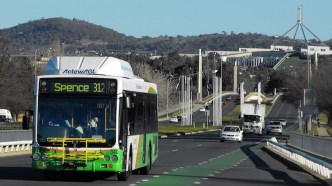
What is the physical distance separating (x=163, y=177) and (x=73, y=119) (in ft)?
14.8

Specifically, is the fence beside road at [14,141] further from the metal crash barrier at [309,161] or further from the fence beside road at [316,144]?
the fence beside road at [316,144]

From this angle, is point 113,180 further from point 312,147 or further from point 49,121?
point 312,147

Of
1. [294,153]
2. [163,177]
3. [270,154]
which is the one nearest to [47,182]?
[163,177]

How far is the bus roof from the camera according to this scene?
22516 millimetres

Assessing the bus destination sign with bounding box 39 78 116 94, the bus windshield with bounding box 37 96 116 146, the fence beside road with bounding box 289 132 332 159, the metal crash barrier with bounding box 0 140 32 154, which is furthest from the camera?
the metal crash barrier with bounding box 0 140 32 154

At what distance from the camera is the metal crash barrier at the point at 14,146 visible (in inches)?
1731

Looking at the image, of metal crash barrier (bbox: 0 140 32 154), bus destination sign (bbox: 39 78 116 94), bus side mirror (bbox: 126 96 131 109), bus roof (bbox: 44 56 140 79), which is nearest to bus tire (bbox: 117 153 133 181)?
bus side mirror (bbox: 126 96 131 109)

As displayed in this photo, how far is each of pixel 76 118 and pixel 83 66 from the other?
1583 millimetres

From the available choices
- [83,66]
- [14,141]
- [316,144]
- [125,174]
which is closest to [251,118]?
[14,141]

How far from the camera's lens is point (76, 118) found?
21.9m

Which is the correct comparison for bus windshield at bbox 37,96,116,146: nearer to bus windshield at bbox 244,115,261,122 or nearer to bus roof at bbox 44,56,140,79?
bus roof at bbox 44,56,140,79

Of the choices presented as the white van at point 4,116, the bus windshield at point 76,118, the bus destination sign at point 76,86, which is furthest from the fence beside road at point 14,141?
the white van at point 4,116

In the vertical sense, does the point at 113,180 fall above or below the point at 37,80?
below

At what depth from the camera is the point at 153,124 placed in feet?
91.1
